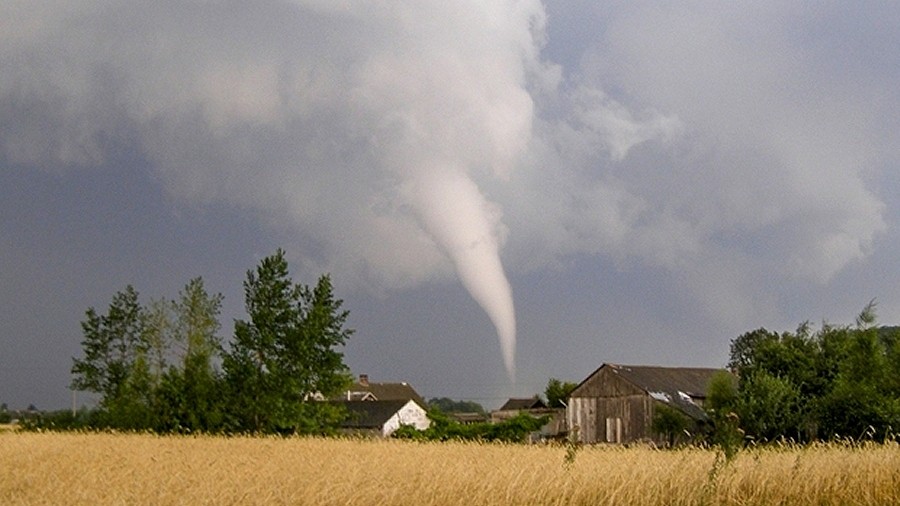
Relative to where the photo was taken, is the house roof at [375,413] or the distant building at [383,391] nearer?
the house roof at [375,413]

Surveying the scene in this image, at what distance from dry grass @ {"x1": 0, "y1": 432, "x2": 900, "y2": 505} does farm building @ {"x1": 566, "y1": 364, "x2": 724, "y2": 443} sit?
29.0 metres

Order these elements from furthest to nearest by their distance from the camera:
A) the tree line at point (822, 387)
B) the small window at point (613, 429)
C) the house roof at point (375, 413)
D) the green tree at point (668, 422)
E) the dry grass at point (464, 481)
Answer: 1. the house roof at point (375, 413)
2. the small window at point (613, 429)
3. the green tree at point (668, 422)
4. the tree line at point (822, 387)
5. the dry grass at point (464, 481)

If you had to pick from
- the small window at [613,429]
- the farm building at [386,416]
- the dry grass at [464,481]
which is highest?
the farm building at [386,416]

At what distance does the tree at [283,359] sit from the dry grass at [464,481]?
22441mm

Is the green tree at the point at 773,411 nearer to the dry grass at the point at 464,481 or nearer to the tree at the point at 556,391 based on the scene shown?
the dry grass at the point at 464,481

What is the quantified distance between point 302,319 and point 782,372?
20.6 meters

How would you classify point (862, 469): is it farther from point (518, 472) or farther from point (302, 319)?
point (302, 319)

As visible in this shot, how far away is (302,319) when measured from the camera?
42844mm

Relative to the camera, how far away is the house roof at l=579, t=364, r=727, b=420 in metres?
48.2

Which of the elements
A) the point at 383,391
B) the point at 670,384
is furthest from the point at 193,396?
the point at 383,391

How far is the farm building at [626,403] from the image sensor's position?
155 feet

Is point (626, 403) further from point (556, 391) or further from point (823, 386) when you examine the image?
point (556, 391)

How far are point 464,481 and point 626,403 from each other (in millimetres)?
37100

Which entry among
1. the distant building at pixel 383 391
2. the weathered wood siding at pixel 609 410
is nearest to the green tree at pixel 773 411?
the weathered wood siding at pixel 609 410
